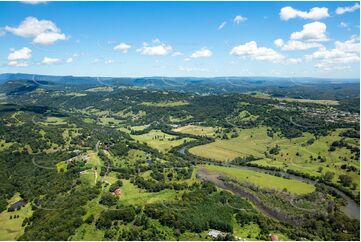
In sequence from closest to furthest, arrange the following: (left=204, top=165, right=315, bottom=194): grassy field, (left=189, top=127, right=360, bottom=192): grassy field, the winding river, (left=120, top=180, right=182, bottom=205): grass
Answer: the winding river
(left=120, top=180, right=182, bottom=205): grass
(left=204, top=165, right=315, bottom=194): grassy field
(left=189, top=127, right=360, bottom=192): grassy field

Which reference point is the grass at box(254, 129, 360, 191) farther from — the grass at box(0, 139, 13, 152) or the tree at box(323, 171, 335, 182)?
the grass at box(0, 139, 13, 152)

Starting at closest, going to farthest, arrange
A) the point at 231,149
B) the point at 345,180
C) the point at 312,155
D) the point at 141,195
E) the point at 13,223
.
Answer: the point at 13,223
the point at 141,195
the point at 345,180
the point at 312,155
the point at 231,149

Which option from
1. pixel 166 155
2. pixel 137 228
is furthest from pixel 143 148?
pixel 137 228

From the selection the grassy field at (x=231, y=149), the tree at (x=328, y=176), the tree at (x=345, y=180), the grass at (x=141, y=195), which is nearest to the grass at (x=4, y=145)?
the grass at (x=141, y=195)

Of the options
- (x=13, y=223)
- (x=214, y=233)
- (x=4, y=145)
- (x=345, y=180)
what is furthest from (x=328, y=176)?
(x=4, y=145)

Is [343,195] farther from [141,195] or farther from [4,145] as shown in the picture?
[4,145]

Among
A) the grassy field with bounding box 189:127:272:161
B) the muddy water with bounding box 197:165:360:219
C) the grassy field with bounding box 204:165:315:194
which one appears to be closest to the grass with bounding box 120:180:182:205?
the muddy water with bounding box 197:165:360:219

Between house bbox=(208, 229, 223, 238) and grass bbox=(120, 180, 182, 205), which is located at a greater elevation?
grass bbox=(120, 180, 182, 205)
